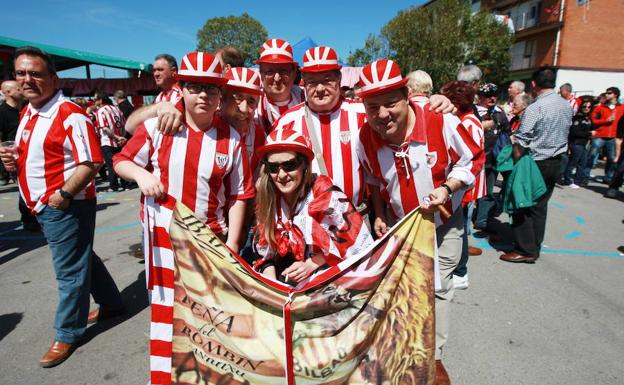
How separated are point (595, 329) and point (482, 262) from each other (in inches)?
67.0

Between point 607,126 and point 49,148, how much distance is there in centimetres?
1239

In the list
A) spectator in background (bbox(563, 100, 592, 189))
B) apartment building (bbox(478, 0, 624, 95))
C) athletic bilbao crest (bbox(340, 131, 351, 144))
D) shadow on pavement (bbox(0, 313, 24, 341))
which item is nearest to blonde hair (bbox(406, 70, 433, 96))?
athletic bilbao crest (bbox(340, 131, 351, 144))

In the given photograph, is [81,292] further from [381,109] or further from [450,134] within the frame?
[450,134]

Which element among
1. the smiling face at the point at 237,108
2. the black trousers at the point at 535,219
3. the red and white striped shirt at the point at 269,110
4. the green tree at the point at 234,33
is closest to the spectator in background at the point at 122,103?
the red and white striped shirt at the point at 269,110

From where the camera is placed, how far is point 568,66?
29922 millimetres

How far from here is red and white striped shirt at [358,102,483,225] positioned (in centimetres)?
241

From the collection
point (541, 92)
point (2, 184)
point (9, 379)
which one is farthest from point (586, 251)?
point (2, 184)

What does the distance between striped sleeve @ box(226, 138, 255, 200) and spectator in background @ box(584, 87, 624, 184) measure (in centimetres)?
1091

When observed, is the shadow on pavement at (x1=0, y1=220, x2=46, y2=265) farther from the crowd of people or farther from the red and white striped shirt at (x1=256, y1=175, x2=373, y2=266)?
the red and white striped shirt at (x1=256, y1=175, x2=373, y2=266)

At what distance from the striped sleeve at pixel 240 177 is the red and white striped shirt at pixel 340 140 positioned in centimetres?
58

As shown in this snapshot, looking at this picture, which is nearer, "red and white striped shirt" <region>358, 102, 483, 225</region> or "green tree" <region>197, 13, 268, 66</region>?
"red and white striped shirt" <region>358, 102, 483, 225</region>

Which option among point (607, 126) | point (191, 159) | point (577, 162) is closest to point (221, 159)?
point (191, 159)

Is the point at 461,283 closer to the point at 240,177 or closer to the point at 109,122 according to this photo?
the point at 240,177

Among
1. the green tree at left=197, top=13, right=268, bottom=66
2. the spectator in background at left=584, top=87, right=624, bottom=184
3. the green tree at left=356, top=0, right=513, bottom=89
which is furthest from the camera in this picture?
the green tree at left=197, top=13, right=268, bottom=66
